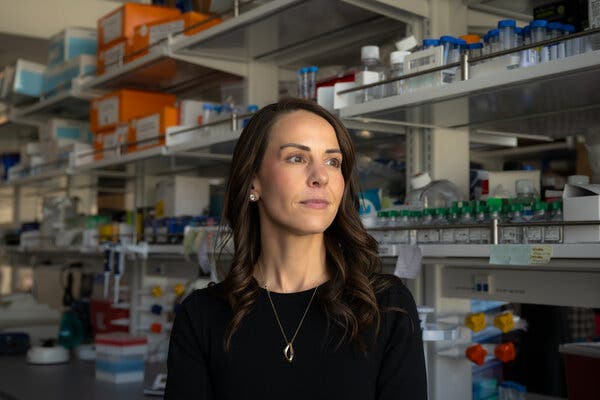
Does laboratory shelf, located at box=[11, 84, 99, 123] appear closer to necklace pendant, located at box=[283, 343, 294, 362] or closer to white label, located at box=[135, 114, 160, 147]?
white label, located at box=[135, 114, 160, 147]

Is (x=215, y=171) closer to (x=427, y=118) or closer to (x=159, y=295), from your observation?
(x=159, y=295)

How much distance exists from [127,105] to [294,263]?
2185 mm

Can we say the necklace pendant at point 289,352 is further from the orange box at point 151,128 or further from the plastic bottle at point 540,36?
the orange box at point 151,128

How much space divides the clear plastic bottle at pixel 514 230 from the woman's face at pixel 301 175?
423 millimetres

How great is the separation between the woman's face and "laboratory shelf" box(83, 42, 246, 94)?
1.56 metres

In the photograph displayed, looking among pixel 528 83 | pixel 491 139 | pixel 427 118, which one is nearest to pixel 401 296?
pixel 528 83

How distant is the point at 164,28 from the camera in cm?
316

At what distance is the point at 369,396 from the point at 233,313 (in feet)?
0.97

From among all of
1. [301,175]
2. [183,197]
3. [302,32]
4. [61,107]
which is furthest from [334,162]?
[61,107]

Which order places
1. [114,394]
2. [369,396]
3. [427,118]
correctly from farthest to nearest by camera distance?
[114,394] < [427,118] < [369,396]

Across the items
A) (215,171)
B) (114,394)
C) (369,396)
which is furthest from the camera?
(215,171)

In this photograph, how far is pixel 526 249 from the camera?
149 centimetres

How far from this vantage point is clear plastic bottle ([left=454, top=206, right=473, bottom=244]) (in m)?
1.68

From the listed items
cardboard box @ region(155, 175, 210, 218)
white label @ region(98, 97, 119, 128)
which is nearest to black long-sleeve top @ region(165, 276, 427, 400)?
cardboard box @ region(155, 175, 210, 218)
